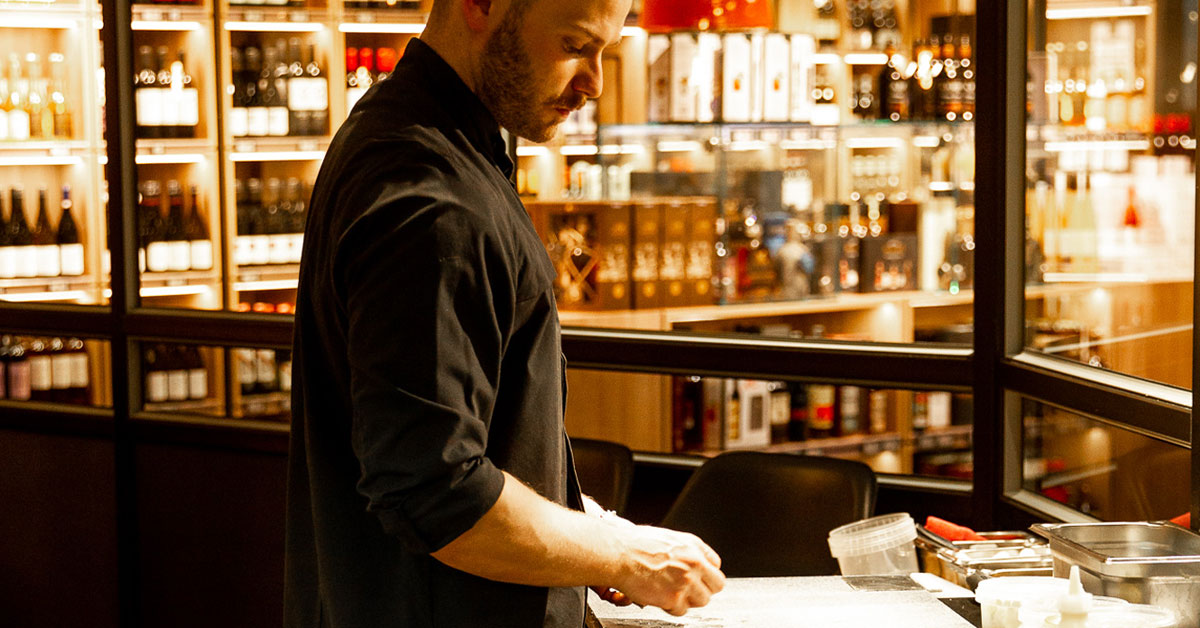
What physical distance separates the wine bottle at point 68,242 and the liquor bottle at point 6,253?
158mm

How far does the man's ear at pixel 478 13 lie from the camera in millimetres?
1469

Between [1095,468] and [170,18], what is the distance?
9.98 ft

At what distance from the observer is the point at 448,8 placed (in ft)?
4.99

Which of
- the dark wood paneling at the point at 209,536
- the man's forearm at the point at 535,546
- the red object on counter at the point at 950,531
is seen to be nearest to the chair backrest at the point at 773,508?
the red object on counter at the point at 950,531

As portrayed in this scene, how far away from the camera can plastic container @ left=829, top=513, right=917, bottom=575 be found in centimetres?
207

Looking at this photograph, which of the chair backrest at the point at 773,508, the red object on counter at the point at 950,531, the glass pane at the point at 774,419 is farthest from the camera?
the glass pane at the point at 774,419

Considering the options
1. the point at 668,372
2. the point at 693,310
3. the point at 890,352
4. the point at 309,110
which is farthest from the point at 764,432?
the point at 309,110

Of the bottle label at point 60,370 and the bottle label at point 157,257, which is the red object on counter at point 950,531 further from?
the bottle label at point 60,370

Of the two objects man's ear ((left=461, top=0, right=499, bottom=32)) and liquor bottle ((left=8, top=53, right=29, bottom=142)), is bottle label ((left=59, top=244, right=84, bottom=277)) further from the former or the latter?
man's ear ((left=461, top=0, right=499, bottom=32))

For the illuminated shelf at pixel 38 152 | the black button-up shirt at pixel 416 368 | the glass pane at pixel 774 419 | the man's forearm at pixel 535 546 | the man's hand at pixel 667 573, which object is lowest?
the glass pane at pixel 774 419

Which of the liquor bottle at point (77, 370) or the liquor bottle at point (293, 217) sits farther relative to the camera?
the liquor bottle at point (77, 370)

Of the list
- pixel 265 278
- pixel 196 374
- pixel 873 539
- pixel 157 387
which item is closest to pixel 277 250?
pixel 265 278

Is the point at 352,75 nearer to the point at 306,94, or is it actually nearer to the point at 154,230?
the point at 306,94

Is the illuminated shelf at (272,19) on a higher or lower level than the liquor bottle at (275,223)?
higher
